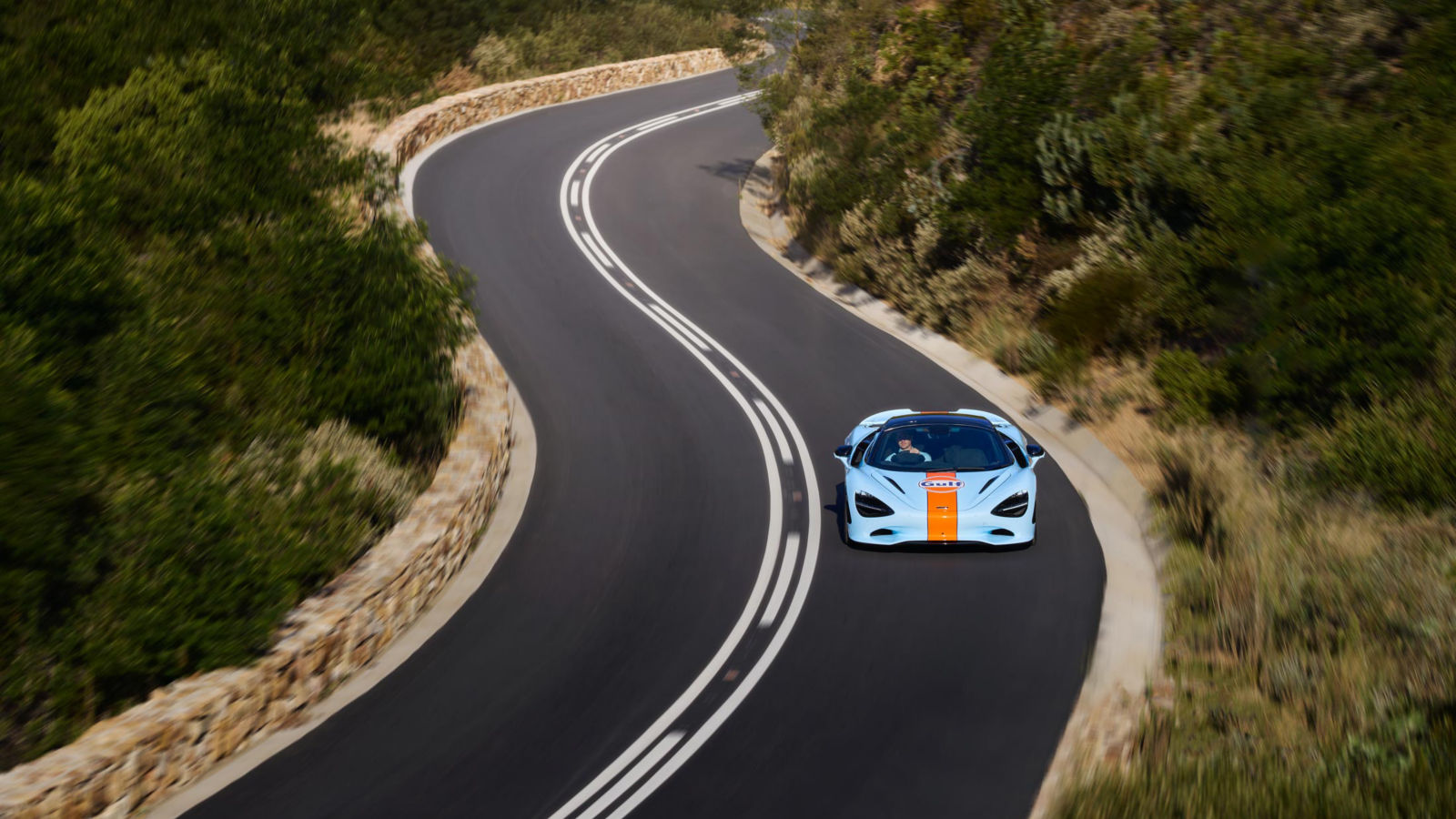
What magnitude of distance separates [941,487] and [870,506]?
0.82 meters

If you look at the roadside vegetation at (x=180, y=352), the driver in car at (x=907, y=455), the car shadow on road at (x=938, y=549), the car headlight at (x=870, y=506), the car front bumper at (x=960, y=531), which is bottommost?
the car shadow on road at (x=938, y=549)

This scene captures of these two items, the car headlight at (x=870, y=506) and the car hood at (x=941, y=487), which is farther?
the car headlight at (x=870, y=506)

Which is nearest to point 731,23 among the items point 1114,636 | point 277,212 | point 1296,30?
point 1296,30

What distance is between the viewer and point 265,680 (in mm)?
10109

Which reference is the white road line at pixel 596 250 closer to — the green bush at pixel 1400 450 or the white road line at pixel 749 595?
the white road line at pixel 749 595

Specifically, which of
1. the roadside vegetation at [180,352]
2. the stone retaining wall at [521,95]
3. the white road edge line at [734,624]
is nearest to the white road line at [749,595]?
the white road edge line at [734,624]

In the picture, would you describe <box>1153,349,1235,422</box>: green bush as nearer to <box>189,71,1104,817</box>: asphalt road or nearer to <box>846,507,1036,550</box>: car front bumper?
<box>189,71,1104,817</box>: asphalt road

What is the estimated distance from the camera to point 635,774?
31.3ft

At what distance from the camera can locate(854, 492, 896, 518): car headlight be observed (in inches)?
535

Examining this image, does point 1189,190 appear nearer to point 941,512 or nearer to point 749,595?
point 941,512

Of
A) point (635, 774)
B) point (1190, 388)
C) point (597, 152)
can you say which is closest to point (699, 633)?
point (635, 774)

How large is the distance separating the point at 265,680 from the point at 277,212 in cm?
942

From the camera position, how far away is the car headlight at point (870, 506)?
13.6 metres

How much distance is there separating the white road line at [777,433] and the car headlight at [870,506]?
294cm
